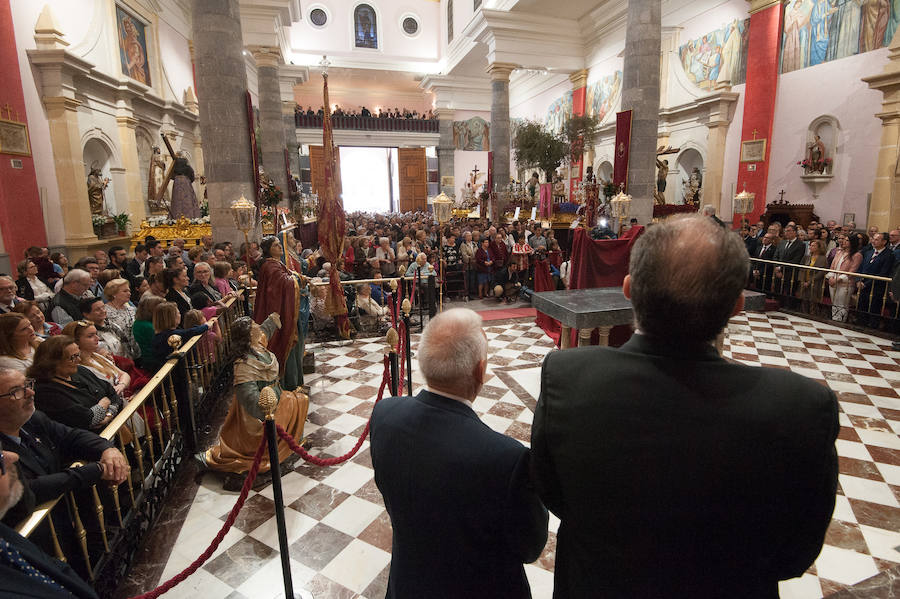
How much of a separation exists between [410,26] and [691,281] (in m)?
31.4

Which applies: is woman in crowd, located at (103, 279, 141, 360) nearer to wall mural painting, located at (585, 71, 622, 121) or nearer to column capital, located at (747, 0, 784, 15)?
column capital, located at (747, 0, 784, 15)

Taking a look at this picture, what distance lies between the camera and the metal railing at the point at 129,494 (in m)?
2.41

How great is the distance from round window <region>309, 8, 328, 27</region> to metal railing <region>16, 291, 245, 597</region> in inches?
1065

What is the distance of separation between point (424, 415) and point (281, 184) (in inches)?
572

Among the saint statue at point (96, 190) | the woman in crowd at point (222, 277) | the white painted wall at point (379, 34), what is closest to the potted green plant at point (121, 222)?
the saint statue at point (96, 190)

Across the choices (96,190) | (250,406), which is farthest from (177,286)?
(96,190)

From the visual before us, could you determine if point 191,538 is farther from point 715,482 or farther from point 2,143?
point 2,143

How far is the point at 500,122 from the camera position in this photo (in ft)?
57.6

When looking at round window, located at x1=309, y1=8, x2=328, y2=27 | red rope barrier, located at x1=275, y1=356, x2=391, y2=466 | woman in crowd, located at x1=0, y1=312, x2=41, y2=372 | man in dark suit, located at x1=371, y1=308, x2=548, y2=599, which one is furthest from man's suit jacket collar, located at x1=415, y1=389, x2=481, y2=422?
round window, located at x1=309, y1=8, x2=328, y2=27

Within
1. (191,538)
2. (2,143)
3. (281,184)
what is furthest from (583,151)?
(191,538)

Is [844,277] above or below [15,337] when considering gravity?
below

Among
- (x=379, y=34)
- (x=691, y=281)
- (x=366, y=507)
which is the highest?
(x=379, y=34)

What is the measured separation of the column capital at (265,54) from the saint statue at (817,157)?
1530 cm

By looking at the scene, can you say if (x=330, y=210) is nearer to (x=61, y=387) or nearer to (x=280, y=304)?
(x=280, y=304)
